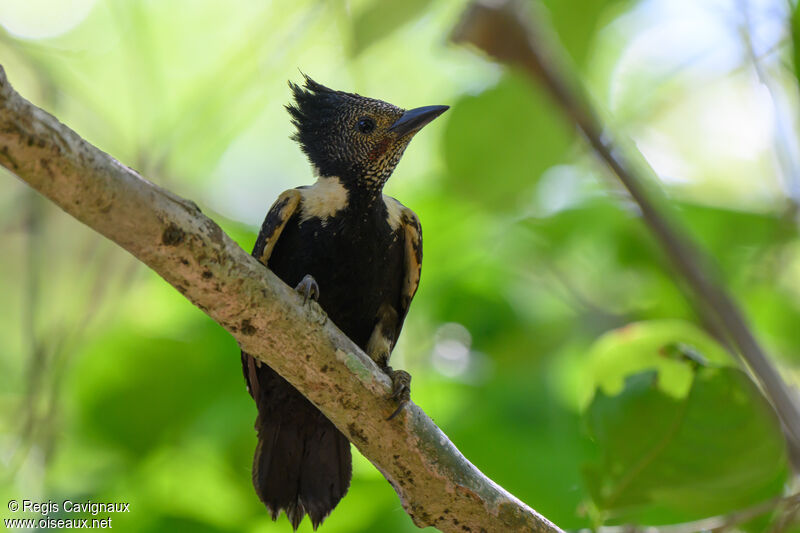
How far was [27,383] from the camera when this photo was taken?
3580 mm

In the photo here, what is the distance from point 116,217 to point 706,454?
2.09 m

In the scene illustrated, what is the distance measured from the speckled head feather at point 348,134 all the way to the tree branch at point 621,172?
1686 millimetres

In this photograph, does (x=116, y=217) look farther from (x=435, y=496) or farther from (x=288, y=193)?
(x=288, y=193)

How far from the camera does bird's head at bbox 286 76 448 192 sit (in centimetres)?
346

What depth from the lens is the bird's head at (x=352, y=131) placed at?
3461mm

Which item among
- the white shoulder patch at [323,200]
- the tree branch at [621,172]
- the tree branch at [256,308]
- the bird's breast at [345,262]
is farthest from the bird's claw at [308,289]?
the tree branch at [621,172]

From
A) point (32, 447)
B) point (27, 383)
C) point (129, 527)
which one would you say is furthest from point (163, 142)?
point (129, 527)

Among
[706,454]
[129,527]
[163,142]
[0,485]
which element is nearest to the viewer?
[706,454]

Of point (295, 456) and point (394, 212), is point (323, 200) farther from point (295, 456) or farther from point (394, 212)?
point (295, 456)

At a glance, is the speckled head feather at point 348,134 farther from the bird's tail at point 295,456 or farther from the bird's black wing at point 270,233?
the bird's tail at point 295,456

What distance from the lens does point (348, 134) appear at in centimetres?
356

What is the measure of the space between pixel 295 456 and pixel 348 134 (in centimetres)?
141

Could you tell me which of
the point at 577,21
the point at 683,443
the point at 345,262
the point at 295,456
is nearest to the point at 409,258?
the point at 345,262

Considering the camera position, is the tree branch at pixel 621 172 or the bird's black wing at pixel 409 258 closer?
the tree branch at pixel 621 172
